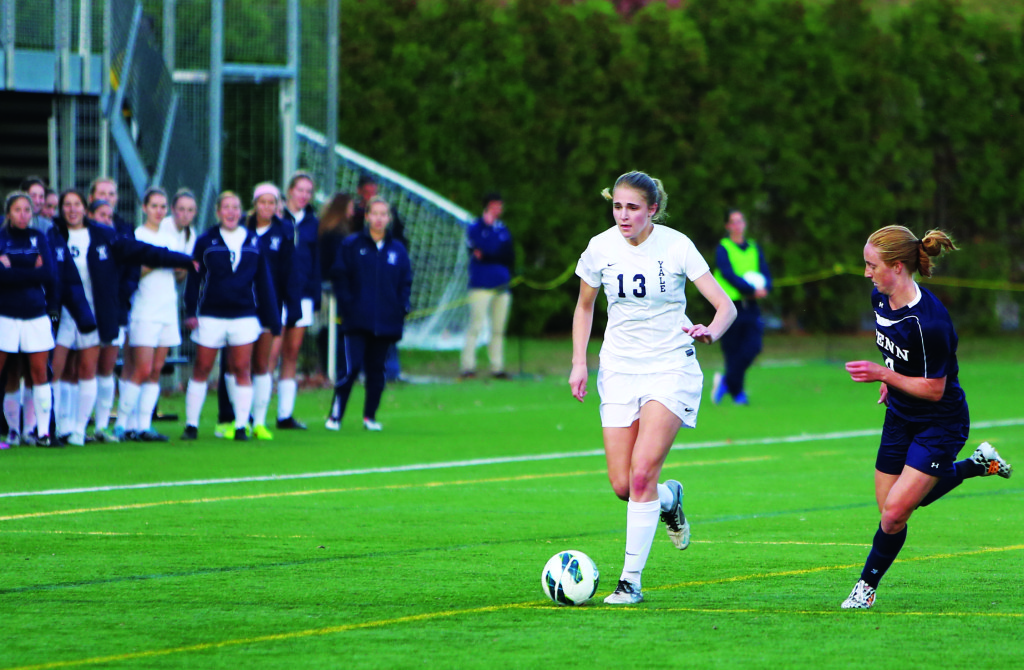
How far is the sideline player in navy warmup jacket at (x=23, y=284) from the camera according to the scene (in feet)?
39.5

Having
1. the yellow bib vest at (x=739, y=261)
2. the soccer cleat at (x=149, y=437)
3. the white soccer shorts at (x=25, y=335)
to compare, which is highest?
Answer: the yellow bib vest at (x=739, y=261)

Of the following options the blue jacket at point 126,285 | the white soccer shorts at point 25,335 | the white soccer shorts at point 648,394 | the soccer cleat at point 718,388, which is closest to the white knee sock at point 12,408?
the white soccer shorts at point 25,335

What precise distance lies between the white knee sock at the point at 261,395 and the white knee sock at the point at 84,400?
4.98 ft

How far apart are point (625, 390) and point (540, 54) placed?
2082cm

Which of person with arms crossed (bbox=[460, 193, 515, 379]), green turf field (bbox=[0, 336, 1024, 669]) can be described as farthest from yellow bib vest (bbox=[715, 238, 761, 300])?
person with arms crossed (bbox=[460, 193, 515, 379])

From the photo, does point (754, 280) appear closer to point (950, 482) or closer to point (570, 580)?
point (950, 482)

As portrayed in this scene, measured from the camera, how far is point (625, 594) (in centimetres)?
659

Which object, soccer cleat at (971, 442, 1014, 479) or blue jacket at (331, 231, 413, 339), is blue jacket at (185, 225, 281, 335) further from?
soccer cleat at (971, 442, 1014, 479)

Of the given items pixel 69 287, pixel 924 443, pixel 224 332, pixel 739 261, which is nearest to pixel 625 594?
pixel 924 443

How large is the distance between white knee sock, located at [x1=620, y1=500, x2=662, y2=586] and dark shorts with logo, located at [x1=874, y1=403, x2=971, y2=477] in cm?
103

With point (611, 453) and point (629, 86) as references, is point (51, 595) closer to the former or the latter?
point (611, 453)

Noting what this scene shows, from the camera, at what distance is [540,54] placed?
2703 centimetres

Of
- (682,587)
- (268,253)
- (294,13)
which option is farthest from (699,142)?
(682,587)

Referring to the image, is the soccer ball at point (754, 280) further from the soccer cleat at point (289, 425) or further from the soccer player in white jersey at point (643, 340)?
the soccer player in white jersey at point (643, 340)
